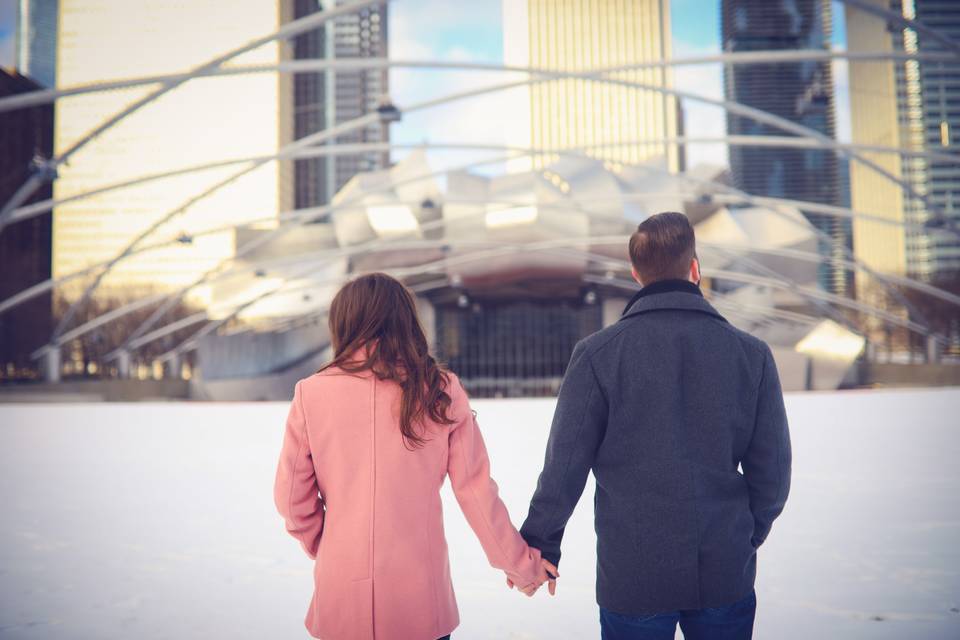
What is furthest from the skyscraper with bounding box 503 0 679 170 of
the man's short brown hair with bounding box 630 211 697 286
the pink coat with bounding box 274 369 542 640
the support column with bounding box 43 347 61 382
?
the support column with bounding box 43 347 61 382

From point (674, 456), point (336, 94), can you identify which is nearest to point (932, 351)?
point (674, 456)

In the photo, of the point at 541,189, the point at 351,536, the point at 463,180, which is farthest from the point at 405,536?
the point at 463,180

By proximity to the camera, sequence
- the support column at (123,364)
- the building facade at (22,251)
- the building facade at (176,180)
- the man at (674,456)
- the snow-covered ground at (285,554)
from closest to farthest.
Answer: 1. the man at (674,456)
2. the snow-covered ground at (285,554)
3. the support column at (123,364)
4. the building facade at (22,251)
5. the building facade at (176,180)

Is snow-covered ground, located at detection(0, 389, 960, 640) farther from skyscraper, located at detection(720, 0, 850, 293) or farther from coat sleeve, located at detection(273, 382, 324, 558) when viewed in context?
skyscraper, located at detection(720, 0, 850, 293)

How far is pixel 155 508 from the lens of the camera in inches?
286

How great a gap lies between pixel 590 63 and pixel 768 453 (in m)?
50.9

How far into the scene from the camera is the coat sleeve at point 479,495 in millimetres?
2371

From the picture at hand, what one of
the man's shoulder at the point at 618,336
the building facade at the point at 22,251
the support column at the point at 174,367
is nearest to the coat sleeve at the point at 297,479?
the man's shoulder at the point at 618,336

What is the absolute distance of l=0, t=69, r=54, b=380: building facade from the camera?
47031 mm

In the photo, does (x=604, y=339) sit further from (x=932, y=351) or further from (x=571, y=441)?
(x=932, y=351)

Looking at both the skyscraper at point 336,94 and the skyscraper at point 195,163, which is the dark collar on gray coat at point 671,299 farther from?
the skyscraper at point 195,163

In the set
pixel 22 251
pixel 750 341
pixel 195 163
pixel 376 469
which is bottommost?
pixel 376 469

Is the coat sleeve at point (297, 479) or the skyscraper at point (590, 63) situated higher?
the skyscraper at point (590, 63)

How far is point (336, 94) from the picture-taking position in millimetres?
165375
